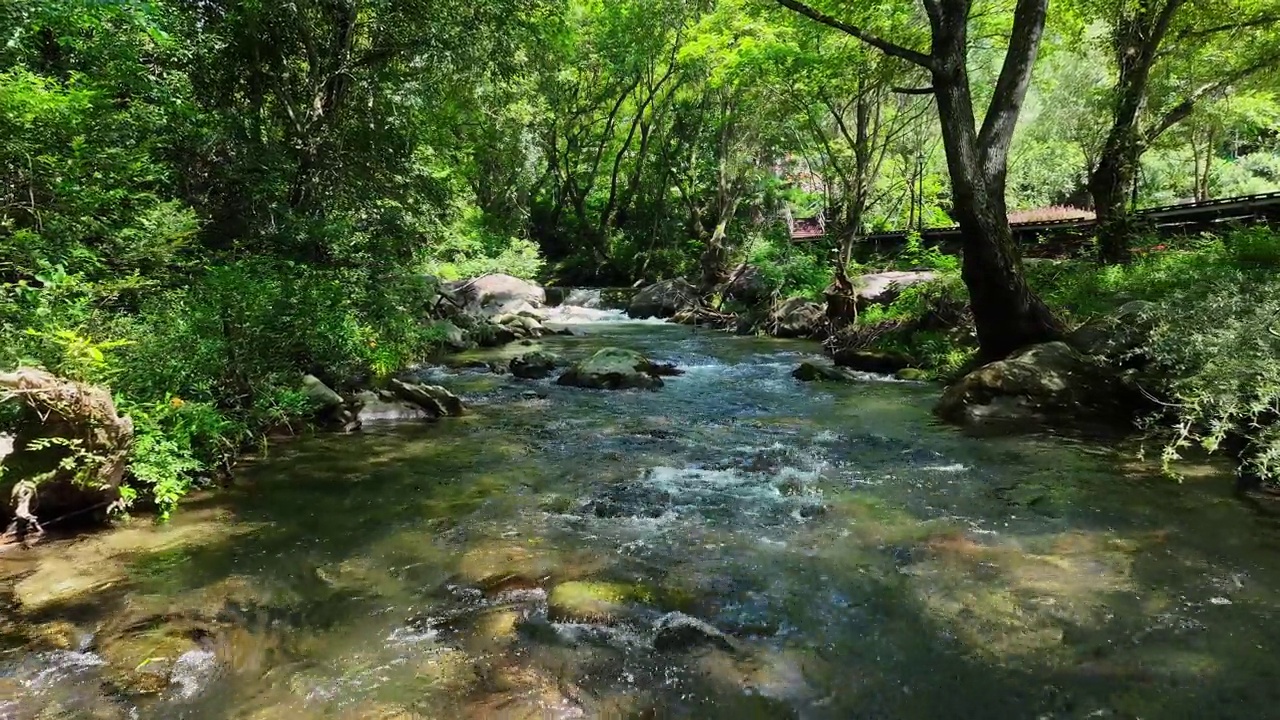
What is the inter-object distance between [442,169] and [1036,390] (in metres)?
17.9

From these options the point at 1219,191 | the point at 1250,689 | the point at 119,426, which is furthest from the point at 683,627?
the point at 1219,191

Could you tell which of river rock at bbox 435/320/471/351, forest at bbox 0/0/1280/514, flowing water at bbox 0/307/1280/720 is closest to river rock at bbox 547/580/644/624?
flowing water at bbox 0/307/1280/720

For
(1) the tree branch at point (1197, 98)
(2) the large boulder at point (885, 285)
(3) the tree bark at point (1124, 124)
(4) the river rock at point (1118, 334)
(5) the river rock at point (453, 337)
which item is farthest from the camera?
(2) the large boulder at point (885, 285)

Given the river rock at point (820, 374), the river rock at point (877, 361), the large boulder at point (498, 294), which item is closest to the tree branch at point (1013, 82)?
the river rock at point (820, 374)

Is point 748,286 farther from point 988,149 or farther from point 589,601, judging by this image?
point 589,601

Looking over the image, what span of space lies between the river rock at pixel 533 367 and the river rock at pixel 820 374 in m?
4.56

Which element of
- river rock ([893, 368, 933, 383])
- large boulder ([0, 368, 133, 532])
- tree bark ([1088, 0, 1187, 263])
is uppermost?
tree bark ([1088, 0, 1187, 263])

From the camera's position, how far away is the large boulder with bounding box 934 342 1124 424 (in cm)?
849

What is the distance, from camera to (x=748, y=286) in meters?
22.8

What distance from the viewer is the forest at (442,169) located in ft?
20.7

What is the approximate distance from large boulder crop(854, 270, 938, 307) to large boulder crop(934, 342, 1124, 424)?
23.7ft

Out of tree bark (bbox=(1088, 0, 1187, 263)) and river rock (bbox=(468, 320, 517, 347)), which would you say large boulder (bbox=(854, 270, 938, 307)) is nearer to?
tree bark (bbox=(1088, 0, 1187, 263))

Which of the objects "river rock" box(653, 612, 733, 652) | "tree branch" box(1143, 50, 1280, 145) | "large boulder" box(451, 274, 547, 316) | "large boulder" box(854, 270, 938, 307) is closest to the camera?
"river rock" box(653, 612, 733, 652)

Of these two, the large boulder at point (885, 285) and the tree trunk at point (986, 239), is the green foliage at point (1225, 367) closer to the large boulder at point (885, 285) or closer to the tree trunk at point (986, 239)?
the tree trunk at point (986, 239)
